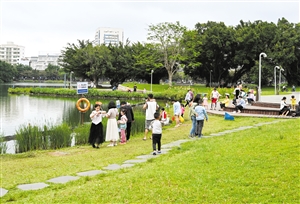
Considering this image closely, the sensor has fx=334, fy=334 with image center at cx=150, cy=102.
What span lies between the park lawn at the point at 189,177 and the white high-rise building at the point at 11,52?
478 ft

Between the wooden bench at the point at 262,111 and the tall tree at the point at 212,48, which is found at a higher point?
the tall tree at the point at 212,48

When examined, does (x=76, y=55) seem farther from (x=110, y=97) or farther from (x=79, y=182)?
(x=79, y=182)

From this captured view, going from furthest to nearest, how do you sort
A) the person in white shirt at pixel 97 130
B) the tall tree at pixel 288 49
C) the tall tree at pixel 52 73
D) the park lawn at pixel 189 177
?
the tall tree at pixel 52 73 → the tall tree at pixel 288 49 → the person in white shirt at pixel 97 130 → the park lawn at pixel 189 177

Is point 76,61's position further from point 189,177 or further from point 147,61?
point 189,177

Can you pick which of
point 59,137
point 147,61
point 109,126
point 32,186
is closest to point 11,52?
point 147,61

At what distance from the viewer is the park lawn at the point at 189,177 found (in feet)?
15.8

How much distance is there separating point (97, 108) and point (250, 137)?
4768mm

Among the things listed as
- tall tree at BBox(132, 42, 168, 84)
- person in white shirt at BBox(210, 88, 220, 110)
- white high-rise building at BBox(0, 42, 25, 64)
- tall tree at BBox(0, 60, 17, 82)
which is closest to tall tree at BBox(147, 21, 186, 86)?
tall tree at BBox(132, 42, 168, 84)

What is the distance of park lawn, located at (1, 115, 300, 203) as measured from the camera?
15.8 ft

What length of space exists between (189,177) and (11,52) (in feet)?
498

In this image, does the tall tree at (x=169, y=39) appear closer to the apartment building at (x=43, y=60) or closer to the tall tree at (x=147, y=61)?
the tall tree at (x=147, y=61)

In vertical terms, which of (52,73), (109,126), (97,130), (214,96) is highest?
(52,73)

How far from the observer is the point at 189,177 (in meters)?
5.71

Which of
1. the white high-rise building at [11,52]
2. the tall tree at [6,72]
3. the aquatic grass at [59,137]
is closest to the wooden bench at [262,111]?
the aquatic grass at [59,137]
